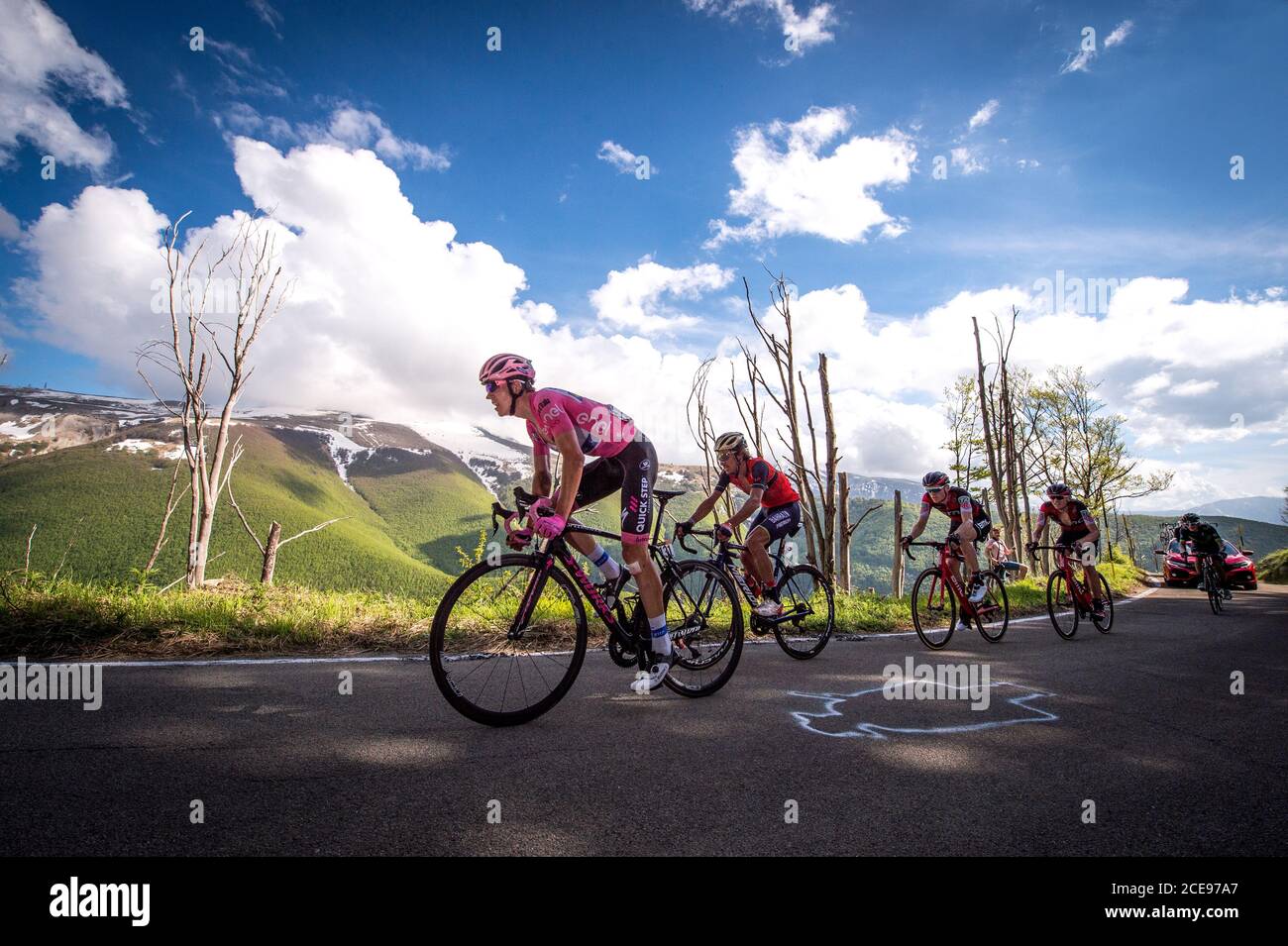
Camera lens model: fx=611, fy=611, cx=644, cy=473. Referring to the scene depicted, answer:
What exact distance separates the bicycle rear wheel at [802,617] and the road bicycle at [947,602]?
1.47 meters

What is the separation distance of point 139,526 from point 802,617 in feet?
397

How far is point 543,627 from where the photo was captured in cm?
438

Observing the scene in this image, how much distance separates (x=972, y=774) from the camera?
115 inches

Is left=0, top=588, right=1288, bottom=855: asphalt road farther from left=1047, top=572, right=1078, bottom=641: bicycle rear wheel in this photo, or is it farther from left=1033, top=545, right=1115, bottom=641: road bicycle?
left=1033, top=545, right=1115, bottom=641: road bicycle

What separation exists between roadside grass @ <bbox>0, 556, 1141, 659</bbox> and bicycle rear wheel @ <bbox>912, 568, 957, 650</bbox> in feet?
13.0

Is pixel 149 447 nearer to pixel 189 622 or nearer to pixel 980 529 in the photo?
pixel 189 622

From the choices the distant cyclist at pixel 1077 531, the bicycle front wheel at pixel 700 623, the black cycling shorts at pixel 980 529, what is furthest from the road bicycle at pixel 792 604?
the distant cyclist at pixel 1077 531

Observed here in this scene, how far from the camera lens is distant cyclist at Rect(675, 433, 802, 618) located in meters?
6.48

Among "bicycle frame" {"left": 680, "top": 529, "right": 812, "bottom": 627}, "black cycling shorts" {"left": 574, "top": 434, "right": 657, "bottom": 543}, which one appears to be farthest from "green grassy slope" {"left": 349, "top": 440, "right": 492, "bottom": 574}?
"black cycling shorts" {"left": 574, "top": 434, "right": 657, "bottom": 543}

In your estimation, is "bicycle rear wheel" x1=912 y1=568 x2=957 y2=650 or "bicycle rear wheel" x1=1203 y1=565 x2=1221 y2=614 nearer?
"bicycle rear wheel" x1=912 y1=568 x2=957 y2=650

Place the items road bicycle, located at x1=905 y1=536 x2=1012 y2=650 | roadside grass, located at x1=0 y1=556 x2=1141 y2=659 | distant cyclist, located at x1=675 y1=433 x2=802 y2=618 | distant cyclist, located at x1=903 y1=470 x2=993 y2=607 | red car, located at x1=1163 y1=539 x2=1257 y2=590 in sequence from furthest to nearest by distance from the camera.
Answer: red car, located at x1=1163 y1=539 x2=1257 y2=590 < distant cyclist, located at x1=903 y1=470 x2=993 y2=607 < road bicycle, located at x1=905 y1=536 x2=1012 y2=650 < distant cyclist, located at x1=675 y1=433 x2=802 y2=618 < roadside grass, located at x1=0 y1=556 x2=1141 y2=659

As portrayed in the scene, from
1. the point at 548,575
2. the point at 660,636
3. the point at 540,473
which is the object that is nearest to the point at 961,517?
the point at 660,636
